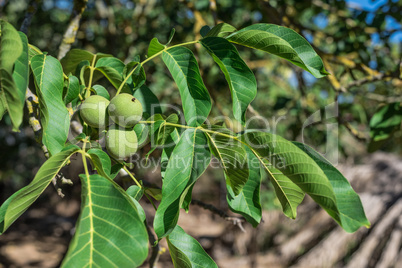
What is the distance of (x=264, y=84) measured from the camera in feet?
16.6

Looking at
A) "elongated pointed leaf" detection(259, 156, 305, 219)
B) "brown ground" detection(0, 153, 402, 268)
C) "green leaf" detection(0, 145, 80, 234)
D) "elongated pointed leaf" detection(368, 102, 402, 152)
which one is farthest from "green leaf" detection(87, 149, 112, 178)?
"brown ground" detection(0, 153, 402, 268)

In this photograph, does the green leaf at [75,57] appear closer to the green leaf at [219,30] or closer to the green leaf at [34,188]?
the green leaf at [219,30]

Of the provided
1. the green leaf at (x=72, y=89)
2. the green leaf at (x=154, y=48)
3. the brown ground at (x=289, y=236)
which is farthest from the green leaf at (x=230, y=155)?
the brown ground at (x=289, y=236)

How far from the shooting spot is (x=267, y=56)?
4.39 m

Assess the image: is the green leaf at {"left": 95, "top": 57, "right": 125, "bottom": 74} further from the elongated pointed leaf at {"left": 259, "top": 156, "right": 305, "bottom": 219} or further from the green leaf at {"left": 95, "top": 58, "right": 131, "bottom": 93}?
the elongated pointed leaf at {"left": 259, "top": 156, "right": 305, "bottom": 219}

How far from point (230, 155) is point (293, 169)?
19 centimetres

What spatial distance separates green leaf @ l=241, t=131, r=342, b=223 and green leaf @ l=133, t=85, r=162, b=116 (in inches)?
14.3

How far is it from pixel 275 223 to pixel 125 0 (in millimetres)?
4038

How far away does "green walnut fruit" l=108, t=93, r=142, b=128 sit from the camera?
1.01m

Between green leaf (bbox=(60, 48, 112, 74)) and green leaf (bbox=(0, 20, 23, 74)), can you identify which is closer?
green leaf (bbox=(0, 20, 23, 74))

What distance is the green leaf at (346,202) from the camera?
33.4 inches

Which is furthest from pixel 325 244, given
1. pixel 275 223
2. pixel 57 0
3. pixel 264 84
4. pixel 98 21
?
pixel 57 0

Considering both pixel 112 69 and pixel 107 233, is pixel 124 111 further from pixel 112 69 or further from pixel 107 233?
pixel 107 233

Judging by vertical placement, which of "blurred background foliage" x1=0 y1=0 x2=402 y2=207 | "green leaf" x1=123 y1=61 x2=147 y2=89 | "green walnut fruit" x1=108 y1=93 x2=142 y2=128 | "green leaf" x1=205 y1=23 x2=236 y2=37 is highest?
"green leaf" x1=205 y1=23 x2=236 y2=37
